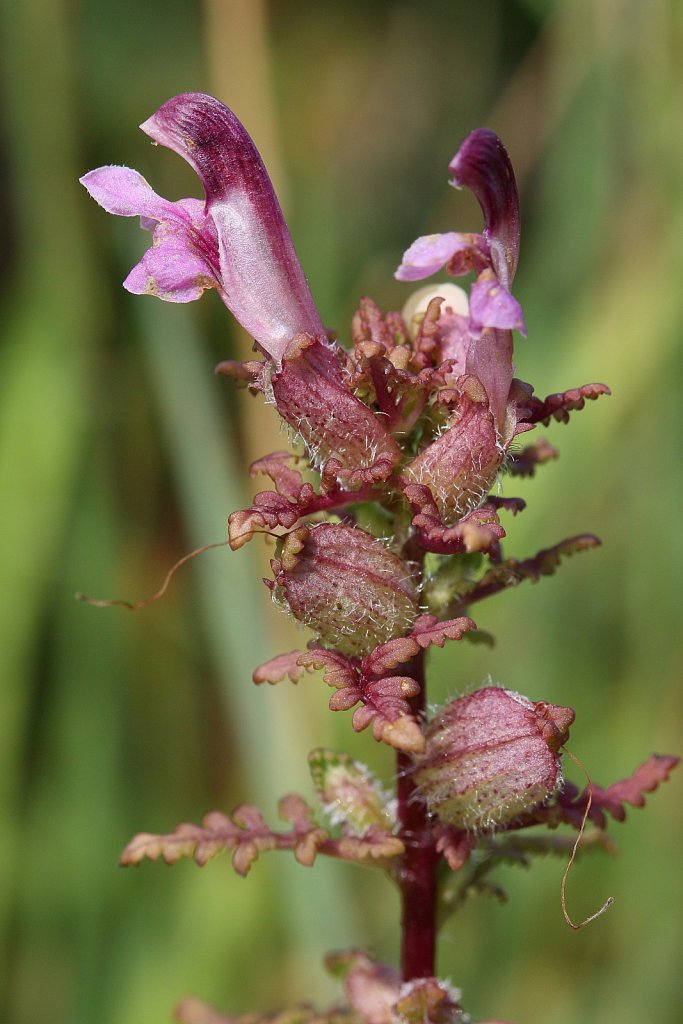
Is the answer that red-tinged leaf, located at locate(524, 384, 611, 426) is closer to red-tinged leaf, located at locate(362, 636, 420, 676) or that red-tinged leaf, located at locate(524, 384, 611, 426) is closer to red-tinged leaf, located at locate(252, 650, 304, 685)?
red-tinged leaf, located at locate(362, 636, 420, 676)

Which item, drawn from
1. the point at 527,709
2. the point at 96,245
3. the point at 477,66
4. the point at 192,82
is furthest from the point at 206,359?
the point at 527,709

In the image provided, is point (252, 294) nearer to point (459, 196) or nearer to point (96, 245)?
point (96, 245)

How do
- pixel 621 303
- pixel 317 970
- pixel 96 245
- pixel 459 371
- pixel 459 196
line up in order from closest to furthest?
1. pixel 459 371
2. pixel 317 970
3. pixel 621 303
4. pixel 96 245
5. pixel 459 196

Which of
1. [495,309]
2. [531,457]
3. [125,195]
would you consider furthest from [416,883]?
[125,195]

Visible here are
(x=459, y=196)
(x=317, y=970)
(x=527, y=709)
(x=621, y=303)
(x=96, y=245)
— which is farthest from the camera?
(x=459, y=196)

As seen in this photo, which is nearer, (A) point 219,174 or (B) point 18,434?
(A) point 219,174

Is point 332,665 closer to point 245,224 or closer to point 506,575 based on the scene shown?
point 506,575

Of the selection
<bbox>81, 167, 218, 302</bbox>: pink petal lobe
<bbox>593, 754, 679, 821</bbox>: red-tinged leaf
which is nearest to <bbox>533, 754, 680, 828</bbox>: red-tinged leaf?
<bbox>593, 754, 679, 821</bbox>: red-tinged leaf
